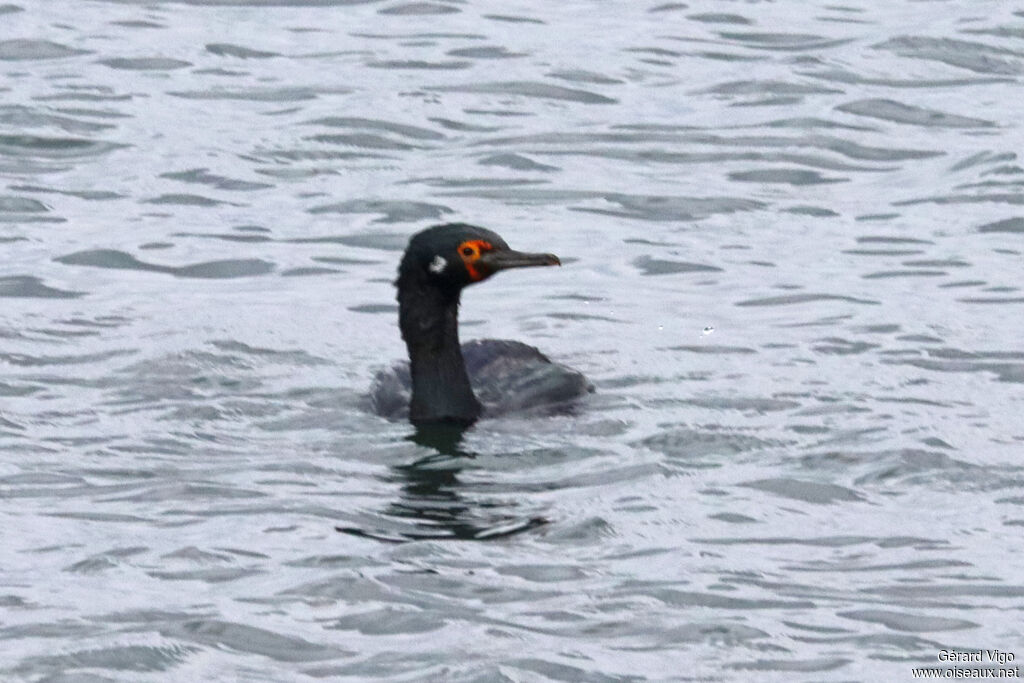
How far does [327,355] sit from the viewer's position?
14977 millimetres

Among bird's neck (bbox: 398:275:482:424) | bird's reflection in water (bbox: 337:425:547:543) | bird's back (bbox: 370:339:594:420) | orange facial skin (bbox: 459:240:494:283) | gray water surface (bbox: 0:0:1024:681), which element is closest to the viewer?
gray water surface (bbox: 0:0:1024:681)

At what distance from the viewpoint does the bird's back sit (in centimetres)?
1380

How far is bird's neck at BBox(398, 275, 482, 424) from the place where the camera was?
1361 centimetres

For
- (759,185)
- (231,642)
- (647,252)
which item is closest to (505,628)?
(231,642)

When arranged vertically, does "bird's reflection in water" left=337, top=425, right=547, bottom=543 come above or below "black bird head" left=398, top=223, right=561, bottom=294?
below

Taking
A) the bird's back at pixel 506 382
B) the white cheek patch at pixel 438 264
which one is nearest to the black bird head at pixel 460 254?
the white cheek patch at pixel 438 264

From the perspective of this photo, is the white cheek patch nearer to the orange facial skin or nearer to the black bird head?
the black bird head

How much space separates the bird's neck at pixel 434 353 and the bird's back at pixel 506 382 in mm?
200

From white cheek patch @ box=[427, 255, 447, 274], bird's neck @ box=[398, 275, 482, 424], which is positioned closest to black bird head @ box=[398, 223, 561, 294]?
white cheek patch @ box=[427, 255, 447, 274]

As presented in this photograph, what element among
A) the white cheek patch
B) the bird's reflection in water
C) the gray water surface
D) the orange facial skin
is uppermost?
the orange facial skin

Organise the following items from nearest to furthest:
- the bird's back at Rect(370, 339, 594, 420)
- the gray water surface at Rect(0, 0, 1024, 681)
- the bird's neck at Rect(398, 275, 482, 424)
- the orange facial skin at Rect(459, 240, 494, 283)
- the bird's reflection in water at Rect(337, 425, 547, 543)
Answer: the gray water surface at Rect(0, 0, 1024, 681)
the bird's reflection in water at Rect(337, 425, 547, 543)
the orange facial skin at Rect(459, 240, 494, 283)
the bird's neck at Rect(398, 275, 482, 424)
the bird's back at Rect(370, 339, 594, 420)

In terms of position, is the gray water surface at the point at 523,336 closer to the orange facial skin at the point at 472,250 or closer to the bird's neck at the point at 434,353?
the bird's neck at the point at 434,353

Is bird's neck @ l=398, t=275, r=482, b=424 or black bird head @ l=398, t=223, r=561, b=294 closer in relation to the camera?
black bird head @ l=398, t=223, r=561, b=294

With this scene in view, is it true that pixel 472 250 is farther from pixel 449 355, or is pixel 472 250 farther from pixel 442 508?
pixel 442 508
